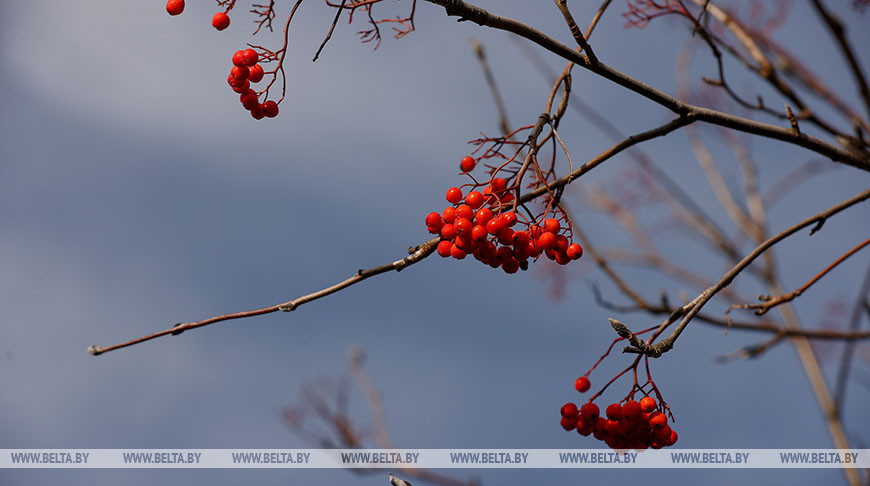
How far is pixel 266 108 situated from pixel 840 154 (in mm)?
2163

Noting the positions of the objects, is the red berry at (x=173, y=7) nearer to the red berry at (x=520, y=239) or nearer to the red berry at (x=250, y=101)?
the red berry at (x=250, y=101)

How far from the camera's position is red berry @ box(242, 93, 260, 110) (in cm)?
256

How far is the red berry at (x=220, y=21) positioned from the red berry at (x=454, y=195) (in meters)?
1.02

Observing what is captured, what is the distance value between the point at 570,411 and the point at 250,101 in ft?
5.63

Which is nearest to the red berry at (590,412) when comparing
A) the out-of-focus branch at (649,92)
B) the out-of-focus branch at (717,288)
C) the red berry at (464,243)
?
the out-of-focus branch at (717,288)

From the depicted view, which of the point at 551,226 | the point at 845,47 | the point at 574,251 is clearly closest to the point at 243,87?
the point at 551,226

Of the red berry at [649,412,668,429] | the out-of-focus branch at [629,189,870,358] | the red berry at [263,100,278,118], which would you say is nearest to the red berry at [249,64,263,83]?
the red berry at [263,100,278,118]

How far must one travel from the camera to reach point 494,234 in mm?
2133

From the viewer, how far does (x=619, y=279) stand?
12.4 ft

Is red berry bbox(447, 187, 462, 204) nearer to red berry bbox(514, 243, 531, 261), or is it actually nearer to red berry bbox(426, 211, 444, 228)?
red berry bbox(426, 211, 444, 228)

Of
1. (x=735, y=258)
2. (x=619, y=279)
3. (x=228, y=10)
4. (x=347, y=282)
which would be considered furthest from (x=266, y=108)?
(x=735, y=258)

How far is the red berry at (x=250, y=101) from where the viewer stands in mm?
2557

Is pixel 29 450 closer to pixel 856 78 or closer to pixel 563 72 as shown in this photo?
pixel 563 72

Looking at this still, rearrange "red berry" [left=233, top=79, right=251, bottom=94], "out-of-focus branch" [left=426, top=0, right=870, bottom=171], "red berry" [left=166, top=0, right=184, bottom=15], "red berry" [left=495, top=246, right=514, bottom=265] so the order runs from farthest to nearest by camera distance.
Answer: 1. "red berry" [left=233, top=79, right=251, bottom=94]
2. "red berry" [left=166, top=0, right=184, bottom=15]
3. "red berry" [left=495, top=246, right=514, bottom=265]
4. "out-of-focus branch" [left=426, top=0, right=870, bottom=171]
